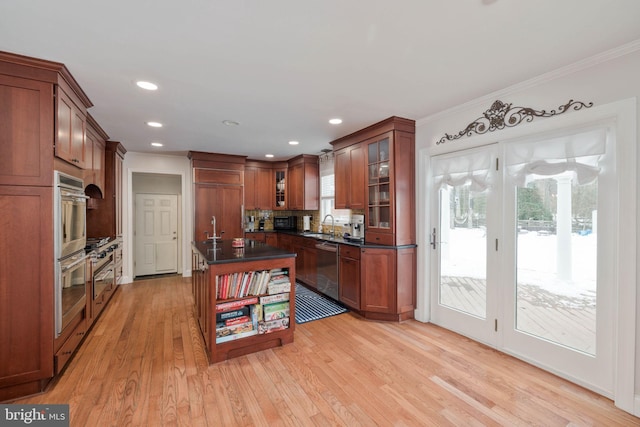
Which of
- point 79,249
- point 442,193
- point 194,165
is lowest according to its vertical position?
point 79,249

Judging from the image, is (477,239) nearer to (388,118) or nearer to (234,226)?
(388,118)

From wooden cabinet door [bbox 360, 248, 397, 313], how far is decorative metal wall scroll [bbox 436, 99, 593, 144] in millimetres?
1674

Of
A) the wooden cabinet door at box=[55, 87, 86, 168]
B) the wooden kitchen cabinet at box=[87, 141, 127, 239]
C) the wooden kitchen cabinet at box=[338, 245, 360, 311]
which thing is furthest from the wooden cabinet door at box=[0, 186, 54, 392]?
the wooden kitchen cabinet at box=[338, 245, 360, 311]

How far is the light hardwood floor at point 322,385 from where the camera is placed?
6.31 feet

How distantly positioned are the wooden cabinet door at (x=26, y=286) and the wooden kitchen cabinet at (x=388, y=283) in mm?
3093

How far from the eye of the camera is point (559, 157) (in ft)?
7.79

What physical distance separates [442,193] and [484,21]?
2.03 meters

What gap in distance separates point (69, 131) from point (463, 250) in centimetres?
417

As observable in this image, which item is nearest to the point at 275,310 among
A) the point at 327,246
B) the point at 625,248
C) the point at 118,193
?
the point at 327,246

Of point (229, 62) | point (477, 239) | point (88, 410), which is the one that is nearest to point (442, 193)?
point (477, 239)

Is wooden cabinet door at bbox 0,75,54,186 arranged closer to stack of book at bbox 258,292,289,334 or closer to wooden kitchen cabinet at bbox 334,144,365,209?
stack of book at bbox 258,292,289,334

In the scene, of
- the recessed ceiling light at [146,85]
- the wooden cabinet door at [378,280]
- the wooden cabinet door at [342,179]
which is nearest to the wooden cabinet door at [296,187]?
the wooden cabinet door at [342,179]

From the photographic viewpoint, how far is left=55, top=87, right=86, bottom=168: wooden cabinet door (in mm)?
2311

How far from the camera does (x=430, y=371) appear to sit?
2473 millimetres
